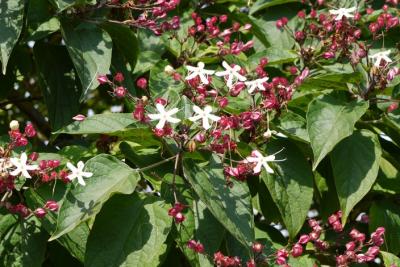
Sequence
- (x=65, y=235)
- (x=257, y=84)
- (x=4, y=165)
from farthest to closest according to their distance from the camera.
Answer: (x=257, y=84)
(x=65, y=235)
(x=4, y=165)

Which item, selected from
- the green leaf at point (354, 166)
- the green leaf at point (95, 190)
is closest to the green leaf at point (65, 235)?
the green leaf at point (95, 190)

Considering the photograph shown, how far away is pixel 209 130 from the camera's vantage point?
155 centimetres

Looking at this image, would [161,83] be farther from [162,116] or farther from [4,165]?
[4,165]

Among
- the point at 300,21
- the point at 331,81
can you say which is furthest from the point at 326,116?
the point at 300,21

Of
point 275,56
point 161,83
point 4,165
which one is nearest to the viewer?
point 4,165

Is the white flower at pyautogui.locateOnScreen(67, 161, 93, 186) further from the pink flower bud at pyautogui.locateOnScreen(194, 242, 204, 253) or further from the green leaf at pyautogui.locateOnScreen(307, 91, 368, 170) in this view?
the green leaf at pyautogui.locateOnScreen(307, 91, 368, 170)

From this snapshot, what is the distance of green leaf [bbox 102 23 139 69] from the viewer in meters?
1.92

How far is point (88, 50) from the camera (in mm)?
1792

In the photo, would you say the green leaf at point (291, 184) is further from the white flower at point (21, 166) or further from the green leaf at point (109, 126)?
A: the white flower at point (21, 166)

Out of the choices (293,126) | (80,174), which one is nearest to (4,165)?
(80,174)

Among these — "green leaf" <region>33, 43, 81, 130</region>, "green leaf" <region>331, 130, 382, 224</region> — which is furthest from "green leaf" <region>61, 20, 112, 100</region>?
"green leaf" <region>331, 130, 382, 224</region>

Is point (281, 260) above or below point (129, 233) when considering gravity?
below

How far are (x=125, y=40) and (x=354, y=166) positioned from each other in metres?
0.70

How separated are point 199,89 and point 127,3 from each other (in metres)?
0.41
